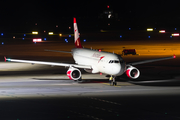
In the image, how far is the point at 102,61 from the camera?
37656mm

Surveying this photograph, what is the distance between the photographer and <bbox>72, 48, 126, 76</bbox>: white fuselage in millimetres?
35406

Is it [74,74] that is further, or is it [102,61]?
[74,74]

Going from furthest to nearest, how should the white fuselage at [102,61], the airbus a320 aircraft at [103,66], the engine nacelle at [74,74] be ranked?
the engine nacelle at [74,74]
the airbus a320 aircraft at [103,66]
the white fuselage at [102,61]

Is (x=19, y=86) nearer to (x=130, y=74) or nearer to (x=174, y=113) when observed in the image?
(x=130, y=74)

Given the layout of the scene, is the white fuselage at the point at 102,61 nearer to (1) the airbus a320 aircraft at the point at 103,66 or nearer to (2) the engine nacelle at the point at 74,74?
(1) the airbus a320 aircraft at the point at 103,66

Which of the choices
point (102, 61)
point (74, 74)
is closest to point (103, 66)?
point (102, 61)

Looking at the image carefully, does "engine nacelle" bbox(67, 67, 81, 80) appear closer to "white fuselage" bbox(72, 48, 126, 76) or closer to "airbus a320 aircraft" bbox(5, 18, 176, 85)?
"airbus a320 aircraft" bbox(5, 18, 176, 85)

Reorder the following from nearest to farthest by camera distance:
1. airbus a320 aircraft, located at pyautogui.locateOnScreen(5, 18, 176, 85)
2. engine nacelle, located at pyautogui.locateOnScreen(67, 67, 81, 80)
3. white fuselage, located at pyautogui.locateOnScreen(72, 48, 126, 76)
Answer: white fuselage, located at pyautogui.locateOnScreen(72, 48, 126, 76) < airbus a320 aircraft, located at pyautogui.locateOnScreen(5, 18, 176, 85) < engine nacelle, located at pyautogui.locateOnScreen(67, 67, 81, 80)

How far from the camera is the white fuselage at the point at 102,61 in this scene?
35.4m

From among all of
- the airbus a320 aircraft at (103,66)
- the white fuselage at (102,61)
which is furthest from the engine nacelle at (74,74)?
the white fuselage at (102,61)

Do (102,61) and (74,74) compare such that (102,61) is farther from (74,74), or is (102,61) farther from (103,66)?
(74,74)

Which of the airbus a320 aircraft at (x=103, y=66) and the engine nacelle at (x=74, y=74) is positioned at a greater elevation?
the airbus a320 aircraft at (x=103, y=66)

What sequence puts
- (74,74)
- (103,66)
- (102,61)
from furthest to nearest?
(74,74) → (102,61) → (103,66)

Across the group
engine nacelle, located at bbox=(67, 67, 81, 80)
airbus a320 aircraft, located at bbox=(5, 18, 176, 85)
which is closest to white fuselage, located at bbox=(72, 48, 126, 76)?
airbus a320 aircraft, located at bbox=(5, 18, 176, 85)
